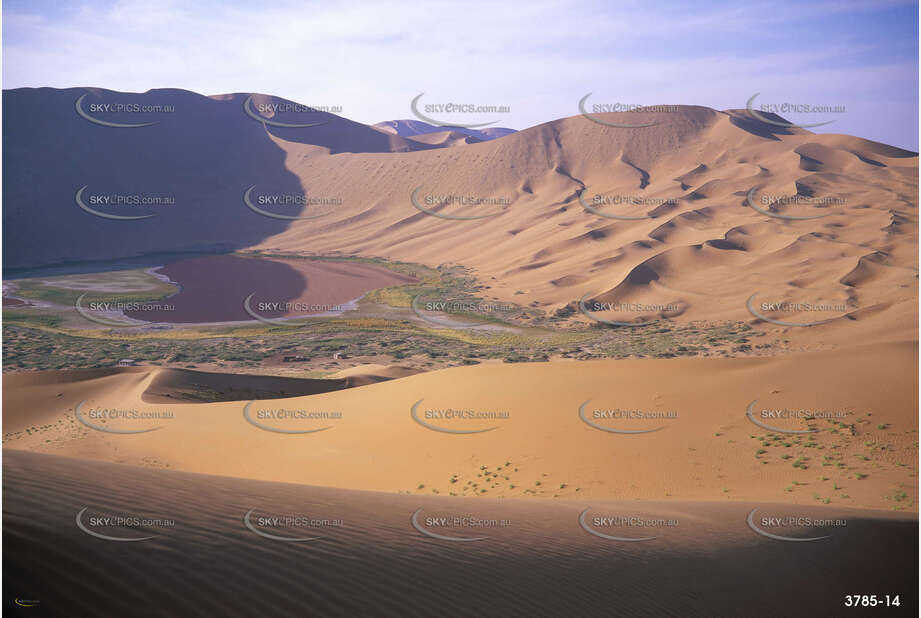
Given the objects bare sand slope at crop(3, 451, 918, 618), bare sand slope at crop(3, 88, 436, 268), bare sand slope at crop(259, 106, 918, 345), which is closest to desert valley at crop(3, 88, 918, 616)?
bare sand slope at crop(3, 451, 918, 618)

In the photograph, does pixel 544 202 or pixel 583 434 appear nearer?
pixel 583 434

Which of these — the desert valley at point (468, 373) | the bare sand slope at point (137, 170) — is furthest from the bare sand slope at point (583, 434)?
the bare sand slope at point (137, 170)

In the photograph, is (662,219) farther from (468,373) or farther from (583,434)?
(583,434)

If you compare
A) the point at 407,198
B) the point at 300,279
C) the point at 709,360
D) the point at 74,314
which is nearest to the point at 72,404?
the point at 709,360

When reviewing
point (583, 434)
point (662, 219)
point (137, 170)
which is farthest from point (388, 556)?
point (137, 170)

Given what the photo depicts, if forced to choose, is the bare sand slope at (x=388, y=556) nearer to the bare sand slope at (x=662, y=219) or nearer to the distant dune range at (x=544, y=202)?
the distant dune range at (x=544, y=202)

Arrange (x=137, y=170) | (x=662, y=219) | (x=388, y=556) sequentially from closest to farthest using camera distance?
(x=388, y=556) < (x=662, y=219) < (x=137, y=170)

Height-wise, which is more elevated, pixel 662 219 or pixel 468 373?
pixel 662 219

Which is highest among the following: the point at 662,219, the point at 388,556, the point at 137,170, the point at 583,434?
the point at 137,170
